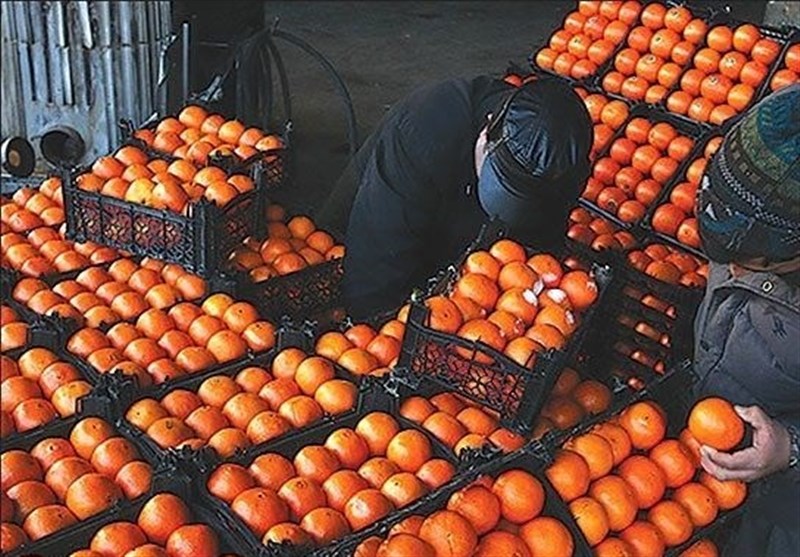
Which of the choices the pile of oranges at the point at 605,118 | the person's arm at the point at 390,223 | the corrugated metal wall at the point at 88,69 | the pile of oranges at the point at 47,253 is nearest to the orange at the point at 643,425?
the person's arm at the point at 390,223

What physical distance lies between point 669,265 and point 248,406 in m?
1.72

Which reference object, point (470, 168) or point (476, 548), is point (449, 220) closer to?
point (470, 168)

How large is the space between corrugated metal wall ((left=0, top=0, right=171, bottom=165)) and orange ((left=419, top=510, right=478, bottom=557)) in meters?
2.95

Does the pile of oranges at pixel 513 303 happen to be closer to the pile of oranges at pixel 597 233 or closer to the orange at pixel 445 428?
the orange at pixel 445 428

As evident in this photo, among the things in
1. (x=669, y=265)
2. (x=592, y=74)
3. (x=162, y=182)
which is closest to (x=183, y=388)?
(x=162, y=182)

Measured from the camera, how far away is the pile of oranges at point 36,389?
231 cm

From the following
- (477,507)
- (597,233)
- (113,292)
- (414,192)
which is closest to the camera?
(477,507)

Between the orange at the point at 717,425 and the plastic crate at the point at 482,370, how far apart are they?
1.05 feet

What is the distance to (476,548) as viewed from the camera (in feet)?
6.49

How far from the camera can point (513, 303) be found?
2.46m

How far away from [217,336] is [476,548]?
3.37 feet

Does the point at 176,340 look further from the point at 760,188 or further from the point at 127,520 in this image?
the point at 760,188

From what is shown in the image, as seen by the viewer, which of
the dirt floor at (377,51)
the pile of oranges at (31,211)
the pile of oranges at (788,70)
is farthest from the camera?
the dirt floor at (377,51)

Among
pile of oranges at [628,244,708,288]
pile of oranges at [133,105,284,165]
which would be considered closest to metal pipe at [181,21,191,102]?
pile of oranges at [133,105,284,165]
